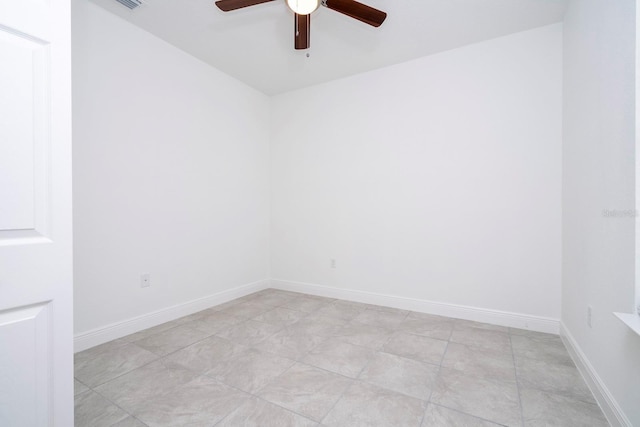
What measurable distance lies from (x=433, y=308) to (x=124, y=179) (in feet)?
10.9

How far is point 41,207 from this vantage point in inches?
42.8

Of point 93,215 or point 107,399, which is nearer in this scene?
point 107,399

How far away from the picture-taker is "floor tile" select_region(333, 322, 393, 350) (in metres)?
2.42

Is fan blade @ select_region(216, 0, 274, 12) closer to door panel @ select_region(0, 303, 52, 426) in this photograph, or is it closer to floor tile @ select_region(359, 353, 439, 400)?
door panel @ select_region(0, 303, 52, 426)

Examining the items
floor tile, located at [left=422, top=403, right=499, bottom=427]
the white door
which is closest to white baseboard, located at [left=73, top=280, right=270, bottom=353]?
the white door

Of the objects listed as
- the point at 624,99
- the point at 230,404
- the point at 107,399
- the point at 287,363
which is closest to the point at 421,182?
the point at 624,99

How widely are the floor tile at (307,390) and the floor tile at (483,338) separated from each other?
1220 mm

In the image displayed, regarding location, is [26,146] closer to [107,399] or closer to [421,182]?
[107,399]

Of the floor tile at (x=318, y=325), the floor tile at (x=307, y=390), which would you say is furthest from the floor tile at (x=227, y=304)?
the floor tile at (x=307, y=390)

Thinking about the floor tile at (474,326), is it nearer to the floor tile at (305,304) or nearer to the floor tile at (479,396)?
the floor tile at (479,396)

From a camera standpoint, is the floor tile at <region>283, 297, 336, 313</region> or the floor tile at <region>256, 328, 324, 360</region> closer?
the floor tile at <region>256, 328, 324, 360</region>

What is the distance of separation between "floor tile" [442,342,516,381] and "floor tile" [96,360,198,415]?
1.87 metres

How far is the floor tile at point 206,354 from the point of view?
2062 mm

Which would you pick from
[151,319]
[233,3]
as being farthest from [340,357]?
[233,3]
